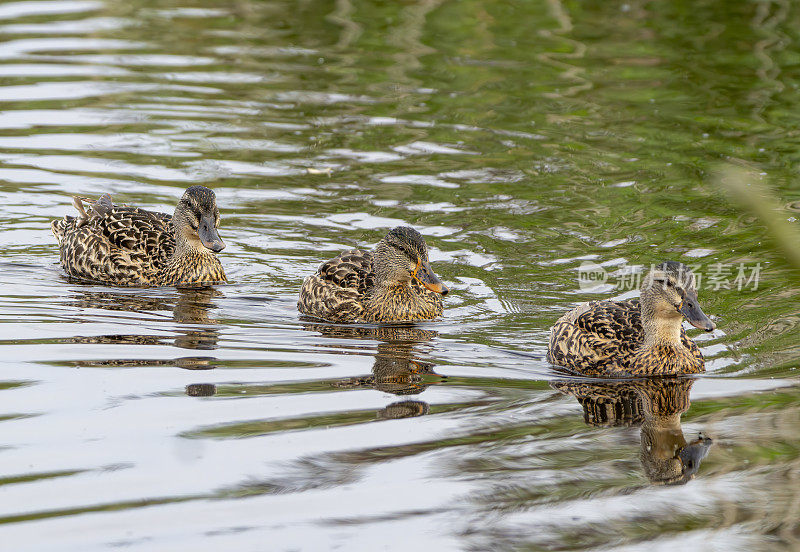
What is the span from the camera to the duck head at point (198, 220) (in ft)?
34.4

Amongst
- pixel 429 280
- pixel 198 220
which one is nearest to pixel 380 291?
pixel 429 280

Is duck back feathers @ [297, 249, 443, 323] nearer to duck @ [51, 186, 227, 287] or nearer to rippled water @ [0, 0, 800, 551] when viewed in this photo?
rippled water @ [0, 0, 800, 551]

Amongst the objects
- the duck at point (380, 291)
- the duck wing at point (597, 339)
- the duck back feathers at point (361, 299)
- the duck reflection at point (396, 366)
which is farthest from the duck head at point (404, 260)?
the duck wing at point (597, 339)

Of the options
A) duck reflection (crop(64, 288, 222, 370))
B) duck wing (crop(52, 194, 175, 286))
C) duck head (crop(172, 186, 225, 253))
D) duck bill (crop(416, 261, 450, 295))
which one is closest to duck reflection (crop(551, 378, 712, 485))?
duck bill (crop(416, 261, 450, 295))

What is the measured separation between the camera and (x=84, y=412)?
23.8ft

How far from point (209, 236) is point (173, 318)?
3.09 ft

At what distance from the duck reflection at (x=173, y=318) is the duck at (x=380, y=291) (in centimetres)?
92

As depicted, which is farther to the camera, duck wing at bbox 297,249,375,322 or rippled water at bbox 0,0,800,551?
duck wing at bbox 297,249,375,322

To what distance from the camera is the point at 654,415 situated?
7.44 meters

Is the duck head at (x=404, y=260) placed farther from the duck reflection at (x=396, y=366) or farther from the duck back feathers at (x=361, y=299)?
the duck reflection at (x=396, y=366)

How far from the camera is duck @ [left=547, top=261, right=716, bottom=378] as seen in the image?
26.5 ft

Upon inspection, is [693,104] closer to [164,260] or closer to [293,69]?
[293,69]

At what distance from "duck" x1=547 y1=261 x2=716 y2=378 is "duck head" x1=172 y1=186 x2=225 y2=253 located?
330 cm

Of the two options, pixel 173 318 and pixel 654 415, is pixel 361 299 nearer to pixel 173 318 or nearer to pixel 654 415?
pixel 173 318
